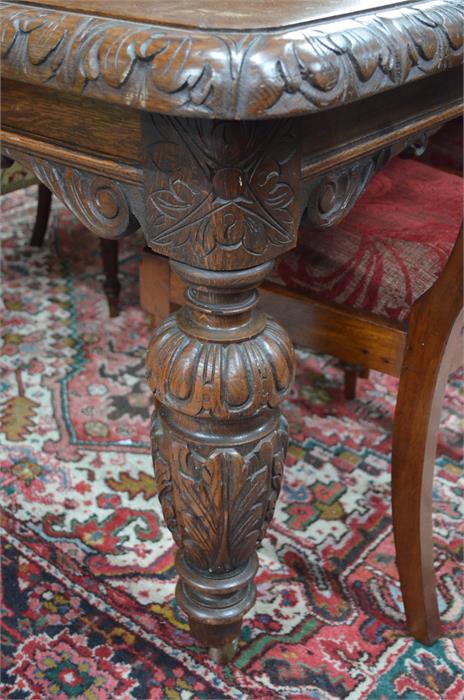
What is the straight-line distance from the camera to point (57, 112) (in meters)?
0.82

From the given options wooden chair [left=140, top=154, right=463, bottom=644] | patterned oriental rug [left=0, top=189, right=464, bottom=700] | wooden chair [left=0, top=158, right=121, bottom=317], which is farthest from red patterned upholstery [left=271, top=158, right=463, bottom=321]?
wooden chair [left=0, top=158, right=121, bottom=317]

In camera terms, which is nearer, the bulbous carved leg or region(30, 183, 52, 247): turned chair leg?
the bulbous carved leg

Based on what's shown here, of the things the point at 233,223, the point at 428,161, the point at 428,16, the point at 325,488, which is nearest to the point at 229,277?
the point at 233,223

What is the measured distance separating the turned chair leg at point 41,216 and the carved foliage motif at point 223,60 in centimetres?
164

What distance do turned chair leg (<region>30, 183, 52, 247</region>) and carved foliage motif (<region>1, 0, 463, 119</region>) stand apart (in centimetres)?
164

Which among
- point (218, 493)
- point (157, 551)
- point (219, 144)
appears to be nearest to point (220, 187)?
point (219, 144)

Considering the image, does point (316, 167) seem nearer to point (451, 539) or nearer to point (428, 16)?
point (428, 16)

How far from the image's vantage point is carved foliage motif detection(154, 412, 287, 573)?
0.90 meters

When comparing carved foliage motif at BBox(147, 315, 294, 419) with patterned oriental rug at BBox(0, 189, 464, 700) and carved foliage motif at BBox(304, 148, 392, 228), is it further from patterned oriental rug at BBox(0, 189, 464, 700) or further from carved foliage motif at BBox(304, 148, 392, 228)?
patterned oriental rug at BBox(0, 189, 464, 700)

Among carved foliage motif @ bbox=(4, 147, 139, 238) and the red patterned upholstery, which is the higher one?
carved foliage motif @ bbox=(4, 147, 139, 238)

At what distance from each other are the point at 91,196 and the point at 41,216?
5.58ft

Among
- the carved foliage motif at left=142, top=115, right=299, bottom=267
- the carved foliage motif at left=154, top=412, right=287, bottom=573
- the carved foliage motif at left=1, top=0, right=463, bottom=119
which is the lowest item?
the carved foliage motif at left=154, top=412, right=287, bottom=573

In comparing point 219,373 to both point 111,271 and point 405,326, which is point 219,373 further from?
point 111,271

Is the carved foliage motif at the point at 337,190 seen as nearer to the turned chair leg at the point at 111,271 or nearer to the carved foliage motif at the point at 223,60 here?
the carved foliage motif at the point at 223,60
